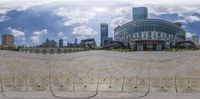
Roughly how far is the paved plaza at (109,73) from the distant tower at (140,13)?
0.25m

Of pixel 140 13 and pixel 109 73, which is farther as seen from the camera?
pixel 109 73

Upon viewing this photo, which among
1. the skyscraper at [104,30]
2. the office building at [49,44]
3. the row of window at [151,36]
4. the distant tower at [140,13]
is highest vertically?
the distant tower at [140,13]

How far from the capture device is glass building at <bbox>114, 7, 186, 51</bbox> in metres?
1.23

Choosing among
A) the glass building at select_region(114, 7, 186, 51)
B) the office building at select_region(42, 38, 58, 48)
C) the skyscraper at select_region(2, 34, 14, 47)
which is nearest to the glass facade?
the glass building at select_region(114, 7, 186, 51)

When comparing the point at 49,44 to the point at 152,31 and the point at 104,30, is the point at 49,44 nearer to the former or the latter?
the point at 104,30

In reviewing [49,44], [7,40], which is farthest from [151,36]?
[7,40]

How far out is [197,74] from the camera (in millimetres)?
1482

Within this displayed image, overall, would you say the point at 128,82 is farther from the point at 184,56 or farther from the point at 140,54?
the point at 184,56

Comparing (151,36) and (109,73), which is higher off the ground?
(151,36)

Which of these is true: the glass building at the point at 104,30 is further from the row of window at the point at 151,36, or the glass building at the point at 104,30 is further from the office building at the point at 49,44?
the office building at the point at 49,44

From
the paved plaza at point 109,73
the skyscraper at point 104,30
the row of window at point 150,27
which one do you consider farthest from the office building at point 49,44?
the row of window at point 150,27

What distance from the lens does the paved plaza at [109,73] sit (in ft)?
4.73

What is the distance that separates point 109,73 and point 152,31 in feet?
1.16

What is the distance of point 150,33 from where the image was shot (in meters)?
1.24
